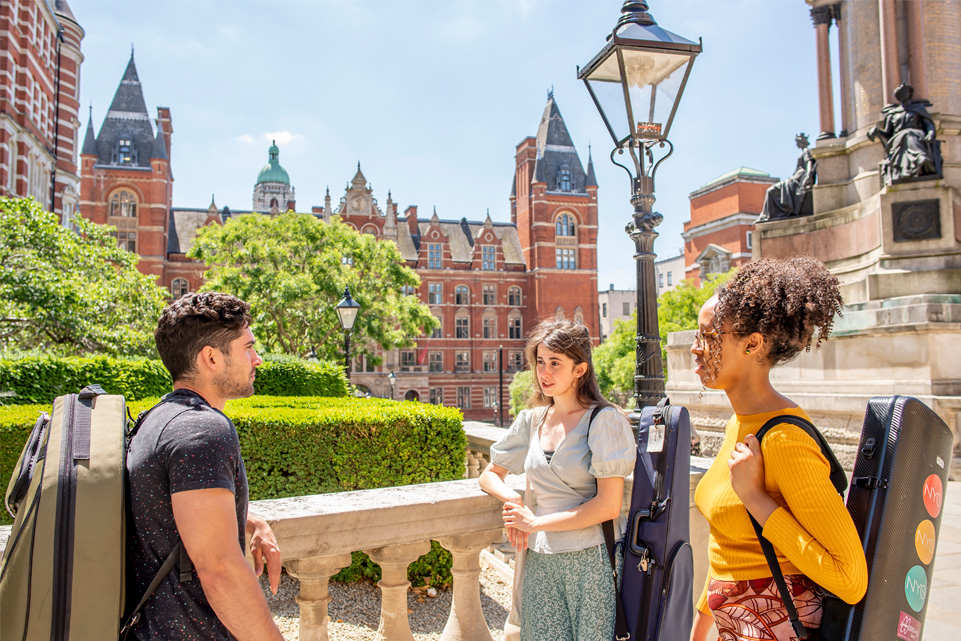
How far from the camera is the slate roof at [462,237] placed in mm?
56906

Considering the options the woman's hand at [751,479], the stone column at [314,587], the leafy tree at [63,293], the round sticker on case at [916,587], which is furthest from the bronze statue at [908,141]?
the leafy tree at [63,293]

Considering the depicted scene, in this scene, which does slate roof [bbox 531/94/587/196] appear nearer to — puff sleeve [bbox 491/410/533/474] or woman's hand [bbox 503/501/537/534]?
puff sleeve [bbox 491/410/533/474]

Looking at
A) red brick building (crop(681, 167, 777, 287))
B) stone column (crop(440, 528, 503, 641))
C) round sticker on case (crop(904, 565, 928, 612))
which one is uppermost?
red brick building (crop(681, 167, 777, 287))

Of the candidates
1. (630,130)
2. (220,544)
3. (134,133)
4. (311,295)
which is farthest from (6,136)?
(220,544)

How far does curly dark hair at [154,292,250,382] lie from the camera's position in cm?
186

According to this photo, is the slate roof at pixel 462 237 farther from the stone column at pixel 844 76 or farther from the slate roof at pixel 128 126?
the stone column at pixel 844 76

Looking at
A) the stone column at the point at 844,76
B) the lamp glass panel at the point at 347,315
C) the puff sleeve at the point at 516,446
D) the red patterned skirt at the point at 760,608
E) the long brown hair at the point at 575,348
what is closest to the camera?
the red patterned skirt at the point at 760,608

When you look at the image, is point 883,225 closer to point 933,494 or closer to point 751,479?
point 933,494

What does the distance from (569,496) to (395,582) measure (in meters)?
1.02

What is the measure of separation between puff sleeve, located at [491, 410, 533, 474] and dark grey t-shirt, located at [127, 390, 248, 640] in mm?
1415

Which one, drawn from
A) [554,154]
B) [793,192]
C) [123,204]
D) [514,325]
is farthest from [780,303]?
[554,154]

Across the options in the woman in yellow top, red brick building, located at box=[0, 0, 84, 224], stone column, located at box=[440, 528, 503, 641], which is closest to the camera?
the woman in yellow top

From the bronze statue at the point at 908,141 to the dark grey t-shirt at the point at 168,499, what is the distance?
10074mm

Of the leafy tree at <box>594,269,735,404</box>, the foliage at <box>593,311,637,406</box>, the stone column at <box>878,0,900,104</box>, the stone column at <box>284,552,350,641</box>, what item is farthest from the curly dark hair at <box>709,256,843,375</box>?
the foliage at <box>593,311,637,406</box>
